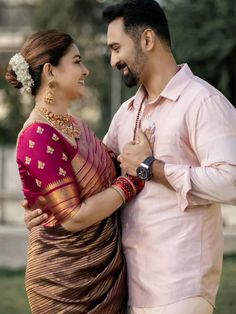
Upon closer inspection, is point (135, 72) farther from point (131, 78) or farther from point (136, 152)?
point (136, 152)

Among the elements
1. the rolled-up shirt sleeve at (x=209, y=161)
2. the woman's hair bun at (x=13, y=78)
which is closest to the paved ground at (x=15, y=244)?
the woman's hair bun at (x=13, y=78)

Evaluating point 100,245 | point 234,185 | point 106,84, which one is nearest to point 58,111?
point 100,245

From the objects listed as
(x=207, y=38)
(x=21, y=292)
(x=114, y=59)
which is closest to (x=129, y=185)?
(x=114, y=59)

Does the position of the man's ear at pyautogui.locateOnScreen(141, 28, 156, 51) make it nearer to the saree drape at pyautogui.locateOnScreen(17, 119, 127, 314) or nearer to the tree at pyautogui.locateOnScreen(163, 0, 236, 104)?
the saree drape at pyautogui.locateOnScreen(17, 119, 127, 314)

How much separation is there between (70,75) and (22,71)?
168 mm

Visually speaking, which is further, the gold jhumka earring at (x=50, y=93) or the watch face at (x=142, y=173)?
the gold jhumka earring at (x=50, y=93)

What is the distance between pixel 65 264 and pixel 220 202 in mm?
573

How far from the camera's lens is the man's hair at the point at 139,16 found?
10.1 ft

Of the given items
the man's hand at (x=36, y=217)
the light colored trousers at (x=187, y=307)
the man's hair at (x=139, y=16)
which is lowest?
the light colored trousers at (x=187, y=307)

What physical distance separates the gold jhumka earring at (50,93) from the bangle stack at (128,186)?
0.36 meters

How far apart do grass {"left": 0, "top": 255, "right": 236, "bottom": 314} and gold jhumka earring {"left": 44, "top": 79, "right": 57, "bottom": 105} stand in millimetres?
3860

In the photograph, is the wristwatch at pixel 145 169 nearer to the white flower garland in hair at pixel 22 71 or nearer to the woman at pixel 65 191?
the woman at pixel 65 191

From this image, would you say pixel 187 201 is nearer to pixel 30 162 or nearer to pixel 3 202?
pixel 30 162

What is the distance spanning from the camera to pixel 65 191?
9.59 feet
